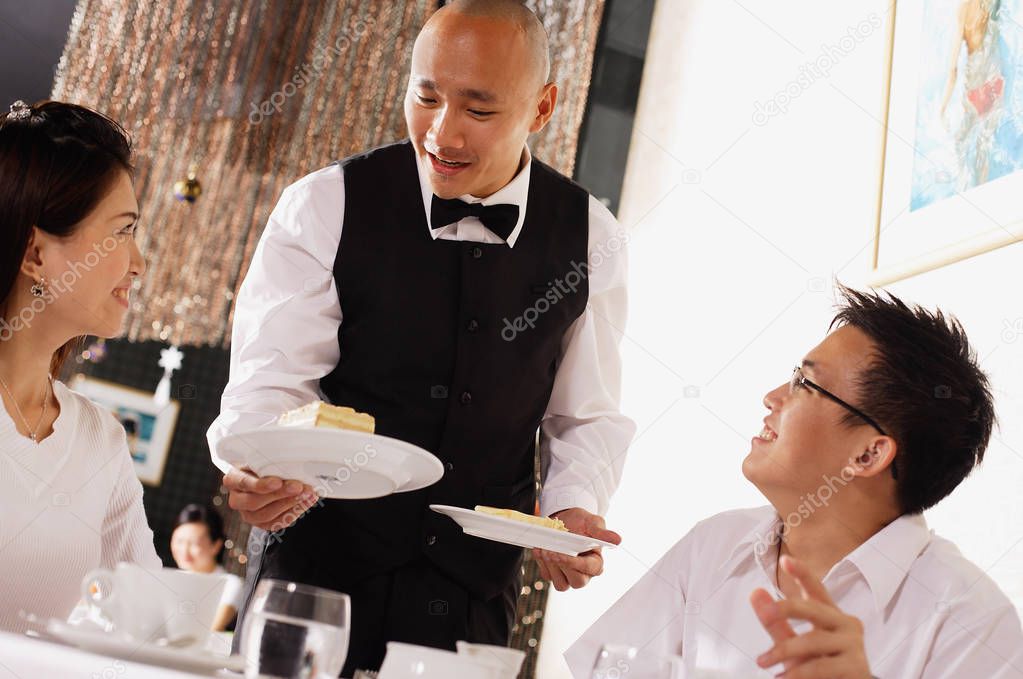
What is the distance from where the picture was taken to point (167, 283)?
4441 mm

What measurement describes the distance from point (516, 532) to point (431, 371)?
554 millimetres

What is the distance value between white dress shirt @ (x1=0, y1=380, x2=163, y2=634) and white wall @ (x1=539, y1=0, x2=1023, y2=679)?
1.50m

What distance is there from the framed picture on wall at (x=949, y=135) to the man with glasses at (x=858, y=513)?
32cm

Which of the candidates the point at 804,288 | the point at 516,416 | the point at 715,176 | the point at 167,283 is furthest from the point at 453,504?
the point at 167,283

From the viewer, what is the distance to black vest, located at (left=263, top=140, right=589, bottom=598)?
5.98ft

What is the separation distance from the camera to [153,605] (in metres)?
1.04

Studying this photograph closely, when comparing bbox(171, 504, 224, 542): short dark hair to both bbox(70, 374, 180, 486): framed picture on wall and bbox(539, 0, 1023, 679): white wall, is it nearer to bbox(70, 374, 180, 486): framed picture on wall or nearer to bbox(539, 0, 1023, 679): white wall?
bbox(70, 374, 180, 486): framed picture on wall

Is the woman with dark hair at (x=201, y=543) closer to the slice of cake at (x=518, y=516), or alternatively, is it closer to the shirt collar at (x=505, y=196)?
the shirt collar at (x=505, y=196)

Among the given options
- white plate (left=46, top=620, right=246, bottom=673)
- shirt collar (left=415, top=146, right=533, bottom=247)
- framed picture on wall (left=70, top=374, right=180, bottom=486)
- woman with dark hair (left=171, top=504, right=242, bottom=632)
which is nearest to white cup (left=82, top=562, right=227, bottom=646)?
white plate (left=46, top=620, right=246, bottom=673)

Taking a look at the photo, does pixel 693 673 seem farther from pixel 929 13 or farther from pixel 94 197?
pixel 929 13

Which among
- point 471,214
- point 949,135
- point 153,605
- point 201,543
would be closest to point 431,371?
point 471,214

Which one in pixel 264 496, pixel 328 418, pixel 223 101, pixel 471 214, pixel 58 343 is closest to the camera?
pixel 328 418

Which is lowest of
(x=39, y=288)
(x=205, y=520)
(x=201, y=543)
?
(x=201, y=543)

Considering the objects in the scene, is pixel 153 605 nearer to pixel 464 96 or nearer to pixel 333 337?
pixel 333 337
